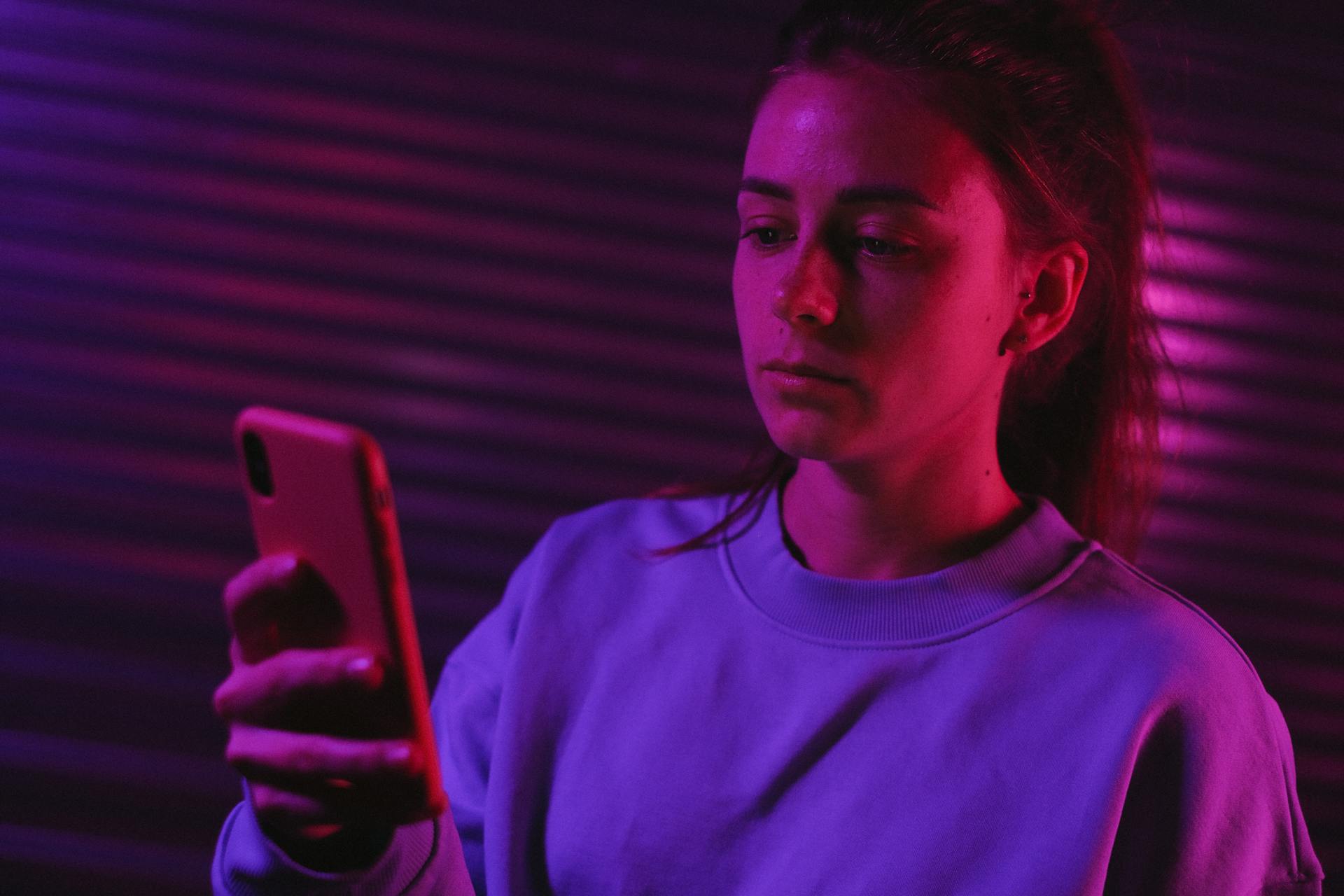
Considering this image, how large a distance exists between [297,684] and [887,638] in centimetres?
83

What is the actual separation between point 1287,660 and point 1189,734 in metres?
1.48

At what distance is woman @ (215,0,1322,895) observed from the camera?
3.95ft

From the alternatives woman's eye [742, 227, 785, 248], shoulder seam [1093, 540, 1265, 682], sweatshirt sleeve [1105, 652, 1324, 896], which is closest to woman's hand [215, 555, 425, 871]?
woman's eye [742, 227, 785, 248]

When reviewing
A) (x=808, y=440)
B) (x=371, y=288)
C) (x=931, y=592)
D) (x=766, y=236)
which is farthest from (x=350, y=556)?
(x=371, y=288)

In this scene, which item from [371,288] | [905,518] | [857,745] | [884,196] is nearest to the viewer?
[884,196]

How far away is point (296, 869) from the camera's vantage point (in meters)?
1.05

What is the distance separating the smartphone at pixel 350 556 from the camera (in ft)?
3.00

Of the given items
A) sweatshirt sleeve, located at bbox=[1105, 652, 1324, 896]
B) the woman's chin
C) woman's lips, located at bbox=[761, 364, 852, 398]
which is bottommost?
sweatshirt sleeve, located at bbox=[1105, 652, 1324, 896]

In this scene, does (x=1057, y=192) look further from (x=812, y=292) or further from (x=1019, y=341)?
(x=812, y=292)

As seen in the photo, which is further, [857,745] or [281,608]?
[857,745]

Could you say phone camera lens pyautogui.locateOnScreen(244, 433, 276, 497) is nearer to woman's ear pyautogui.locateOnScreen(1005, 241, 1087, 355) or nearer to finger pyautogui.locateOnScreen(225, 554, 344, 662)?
finger pyautogui.locateOnScreen(225, 554, 344, 662)

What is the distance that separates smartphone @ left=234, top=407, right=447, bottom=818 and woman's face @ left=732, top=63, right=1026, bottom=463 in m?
0.59

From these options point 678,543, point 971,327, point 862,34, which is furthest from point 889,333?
point 678,543

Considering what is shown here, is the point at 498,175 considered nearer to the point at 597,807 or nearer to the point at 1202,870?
the point at 597,807
